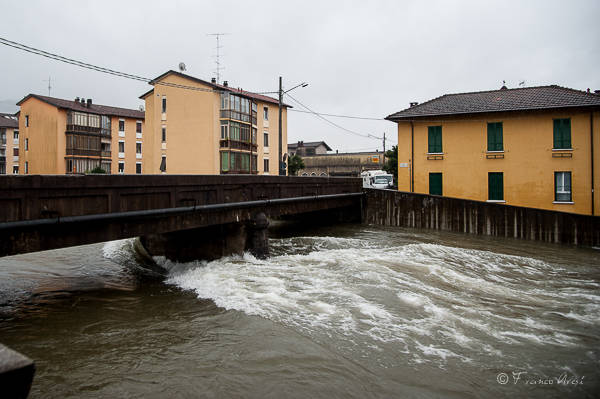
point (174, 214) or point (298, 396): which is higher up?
point (174, 214)

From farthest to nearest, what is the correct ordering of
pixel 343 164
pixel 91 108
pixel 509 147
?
pixel 343 164 → pixel 91 108 → pixel 509 147

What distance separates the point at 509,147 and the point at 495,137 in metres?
1.03

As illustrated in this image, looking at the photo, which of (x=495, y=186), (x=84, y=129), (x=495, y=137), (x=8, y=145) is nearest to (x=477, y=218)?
(x=495, y=186)

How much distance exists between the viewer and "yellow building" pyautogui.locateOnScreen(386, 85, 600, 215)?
21.4m

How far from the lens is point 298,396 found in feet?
14.2

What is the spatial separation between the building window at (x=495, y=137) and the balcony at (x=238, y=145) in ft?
75.7

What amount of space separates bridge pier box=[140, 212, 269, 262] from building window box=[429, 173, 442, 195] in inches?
642

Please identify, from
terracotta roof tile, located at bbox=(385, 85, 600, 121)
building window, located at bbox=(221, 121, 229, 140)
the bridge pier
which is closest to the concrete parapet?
the bridge pier

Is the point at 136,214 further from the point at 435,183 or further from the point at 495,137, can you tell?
the point at 495,137

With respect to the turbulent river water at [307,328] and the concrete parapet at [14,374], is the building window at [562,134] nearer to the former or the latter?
the turbulent river water at [307,328]

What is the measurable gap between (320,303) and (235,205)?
4.98 meters

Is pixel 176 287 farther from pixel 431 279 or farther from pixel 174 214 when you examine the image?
pixel 431 279

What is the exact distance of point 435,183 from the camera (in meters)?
25.3

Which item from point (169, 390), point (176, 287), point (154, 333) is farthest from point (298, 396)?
point (176, 287)
